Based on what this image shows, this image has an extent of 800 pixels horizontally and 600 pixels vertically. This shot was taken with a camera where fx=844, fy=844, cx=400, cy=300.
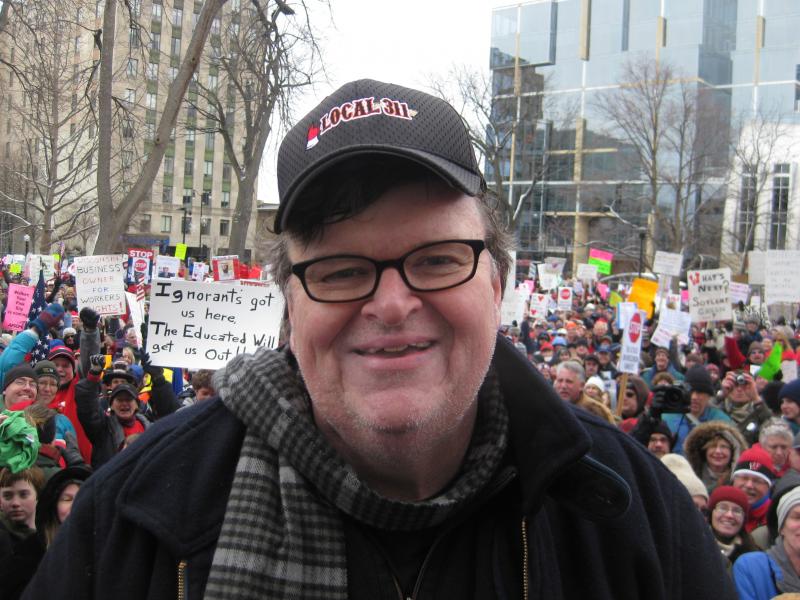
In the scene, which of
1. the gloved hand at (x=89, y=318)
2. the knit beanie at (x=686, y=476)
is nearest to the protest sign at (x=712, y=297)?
the knit beanie at (x=686, y=476)

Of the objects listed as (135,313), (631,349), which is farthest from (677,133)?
(135,313)

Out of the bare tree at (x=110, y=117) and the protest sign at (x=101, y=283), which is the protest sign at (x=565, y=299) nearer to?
the protest sign at (x=101, y=283)

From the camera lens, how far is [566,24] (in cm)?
7631

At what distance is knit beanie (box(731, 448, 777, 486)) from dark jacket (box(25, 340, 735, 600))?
419 cm

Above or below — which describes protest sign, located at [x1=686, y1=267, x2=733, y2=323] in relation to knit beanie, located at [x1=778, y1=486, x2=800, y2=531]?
above

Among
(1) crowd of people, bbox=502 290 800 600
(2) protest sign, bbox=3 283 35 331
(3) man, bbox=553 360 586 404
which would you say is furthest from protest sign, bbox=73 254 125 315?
(3) man, bbox=553 360 586 404

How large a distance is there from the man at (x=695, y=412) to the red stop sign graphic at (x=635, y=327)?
2.35 m

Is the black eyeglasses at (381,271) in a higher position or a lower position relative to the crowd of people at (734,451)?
higher

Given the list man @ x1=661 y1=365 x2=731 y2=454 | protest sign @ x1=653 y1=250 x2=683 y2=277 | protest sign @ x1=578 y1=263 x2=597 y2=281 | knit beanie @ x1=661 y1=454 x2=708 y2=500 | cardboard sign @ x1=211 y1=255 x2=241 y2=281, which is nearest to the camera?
knit beanie @ x1=661 y1=454 x2=708 y2=500

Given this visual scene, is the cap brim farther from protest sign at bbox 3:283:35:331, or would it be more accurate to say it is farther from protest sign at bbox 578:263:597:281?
protest sign at bbox 578:263:597:281

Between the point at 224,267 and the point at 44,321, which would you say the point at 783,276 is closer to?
the point at 224,267

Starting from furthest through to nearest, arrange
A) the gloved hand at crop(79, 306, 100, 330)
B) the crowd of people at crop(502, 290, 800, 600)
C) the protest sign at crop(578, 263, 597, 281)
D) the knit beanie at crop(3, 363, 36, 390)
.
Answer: the protest sign at crop(578, 263, 597, 281) → the gloved hand at crop(79, 306, 100, 330) → the knit beanie at crop(3, 363, 36, 390) → the crowd of people at crop(502, 290, 800, 600)

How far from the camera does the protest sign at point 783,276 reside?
14.7 meters

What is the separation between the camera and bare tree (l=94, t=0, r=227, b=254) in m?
9.47
